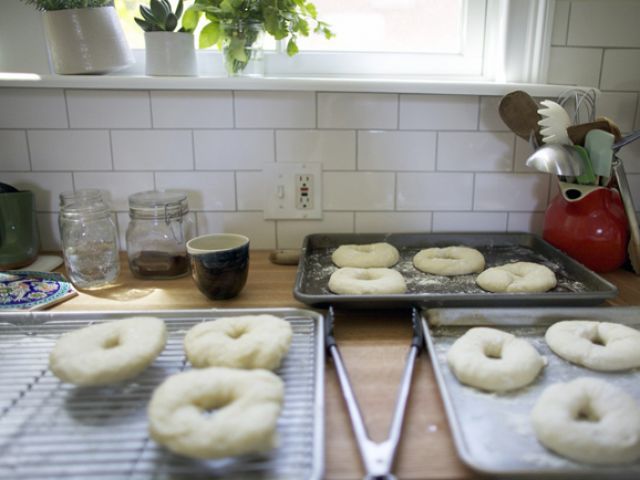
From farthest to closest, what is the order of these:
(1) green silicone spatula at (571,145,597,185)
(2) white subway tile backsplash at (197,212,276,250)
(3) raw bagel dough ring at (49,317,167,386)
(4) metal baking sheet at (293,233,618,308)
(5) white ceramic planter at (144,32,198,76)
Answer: (2) white subway tile backsplash at (197,212,276,250), (5) white ceramic planter at (144,32,198,76), (1) green silicone spatula at (571,145,597,185), (4) metal baking sheet at (293,233,618,308), (3) raw bagel dough ring at (49,317,167,386)

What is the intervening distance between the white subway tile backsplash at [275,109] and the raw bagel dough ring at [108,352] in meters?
0.53

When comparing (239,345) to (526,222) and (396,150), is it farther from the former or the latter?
(526,222)

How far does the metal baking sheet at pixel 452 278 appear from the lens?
2.55ft

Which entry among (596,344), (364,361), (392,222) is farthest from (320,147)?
(596,344)

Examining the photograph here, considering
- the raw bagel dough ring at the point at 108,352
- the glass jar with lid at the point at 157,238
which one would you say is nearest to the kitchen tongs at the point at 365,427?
the raw bagel dough ring at the point at 108,352

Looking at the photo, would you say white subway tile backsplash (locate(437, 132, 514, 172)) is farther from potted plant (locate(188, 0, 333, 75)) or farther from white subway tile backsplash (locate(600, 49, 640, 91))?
potted plant (locate(188, 0, 333, 75))

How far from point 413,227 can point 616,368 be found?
56 centimetres

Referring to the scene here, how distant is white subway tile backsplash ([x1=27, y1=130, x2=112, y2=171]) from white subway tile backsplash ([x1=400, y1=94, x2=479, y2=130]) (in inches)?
25.7

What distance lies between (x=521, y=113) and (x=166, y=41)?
0.74 metres

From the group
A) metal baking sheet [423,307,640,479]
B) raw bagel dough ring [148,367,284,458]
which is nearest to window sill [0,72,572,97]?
metal baking sheet [423,307,640,479]

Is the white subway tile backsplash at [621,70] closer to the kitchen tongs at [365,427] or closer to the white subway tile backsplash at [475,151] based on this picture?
the white subway tile backsplash at [475,151]

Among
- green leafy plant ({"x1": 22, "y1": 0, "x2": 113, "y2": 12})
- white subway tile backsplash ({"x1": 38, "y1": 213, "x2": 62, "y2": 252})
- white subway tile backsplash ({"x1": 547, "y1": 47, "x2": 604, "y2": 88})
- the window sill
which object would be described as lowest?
white subway tile backsplash ({"x1": 38, "y1": 213, "x2": 62, "y2": 252})

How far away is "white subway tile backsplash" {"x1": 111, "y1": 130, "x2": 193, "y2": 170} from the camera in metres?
1.06

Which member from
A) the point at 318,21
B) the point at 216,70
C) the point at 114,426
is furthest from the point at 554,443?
the point at 216,70
